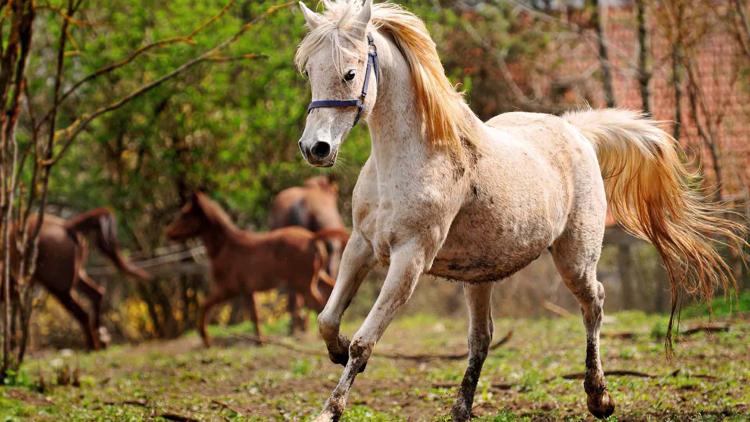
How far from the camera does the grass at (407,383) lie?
6.16 meters

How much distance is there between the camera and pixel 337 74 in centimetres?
458

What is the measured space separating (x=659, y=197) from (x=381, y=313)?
243 cm

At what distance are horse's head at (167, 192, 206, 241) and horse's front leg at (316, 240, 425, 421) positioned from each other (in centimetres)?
759

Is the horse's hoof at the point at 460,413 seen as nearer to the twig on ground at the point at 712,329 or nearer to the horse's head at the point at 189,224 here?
the twig on ground at the point at 712,329

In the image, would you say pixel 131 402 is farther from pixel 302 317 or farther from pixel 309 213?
pixel 309 213

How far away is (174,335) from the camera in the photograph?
14500 mm

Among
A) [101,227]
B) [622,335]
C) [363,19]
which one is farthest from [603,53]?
[363,19]

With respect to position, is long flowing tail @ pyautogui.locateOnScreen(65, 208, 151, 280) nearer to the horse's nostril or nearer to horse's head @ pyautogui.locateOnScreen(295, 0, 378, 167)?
horse's head @ pyautogui.locateOnScreen(295, 0, 378, 167)

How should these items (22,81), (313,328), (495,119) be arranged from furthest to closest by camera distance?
(313,328)
(22,81)
(495,119)

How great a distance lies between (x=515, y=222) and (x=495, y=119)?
1.07m

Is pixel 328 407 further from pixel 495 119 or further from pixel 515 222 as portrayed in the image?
pixel 495 119

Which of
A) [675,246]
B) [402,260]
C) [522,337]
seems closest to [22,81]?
[402,260]

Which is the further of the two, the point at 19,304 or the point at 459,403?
the point at 19,304

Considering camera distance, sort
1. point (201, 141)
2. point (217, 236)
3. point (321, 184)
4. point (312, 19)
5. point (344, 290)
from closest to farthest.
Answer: point (312, 19) < point (344, 290) < point (217, 236) < point (321, 184) < point (201, 141)
